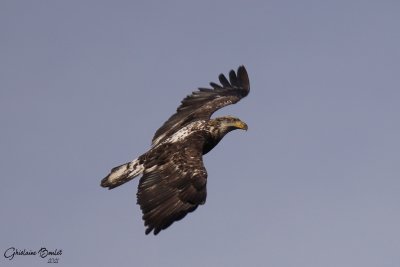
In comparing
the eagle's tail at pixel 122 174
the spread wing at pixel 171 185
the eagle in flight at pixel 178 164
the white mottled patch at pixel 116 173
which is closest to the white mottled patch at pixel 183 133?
the eagle in flight at pixel 178 164

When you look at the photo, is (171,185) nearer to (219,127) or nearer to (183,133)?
(183,133)

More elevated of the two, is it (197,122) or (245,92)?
(245,92)

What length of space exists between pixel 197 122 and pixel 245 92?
3811 millimetres

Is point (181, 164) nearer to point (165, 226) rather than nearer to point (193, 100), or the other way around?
point (165, 226)

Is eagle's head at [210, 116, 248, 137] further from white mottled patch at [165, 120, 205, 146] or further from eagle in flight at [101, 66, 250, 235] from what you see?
white mottled patch at [165, 120, 205, 146]

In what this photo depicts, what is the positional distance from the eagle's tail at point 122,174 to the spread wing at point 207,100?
2246 millimetres

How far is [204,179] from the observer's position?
18547mm

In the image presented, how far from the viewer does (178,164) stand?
62.8 ft

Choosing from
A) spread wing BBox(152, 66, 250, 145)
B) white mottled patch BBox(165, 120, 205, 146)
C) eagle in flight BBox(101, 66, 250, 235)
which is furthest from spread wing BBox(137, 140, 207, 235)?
spread wing BBox(152, 66, 250, 145)

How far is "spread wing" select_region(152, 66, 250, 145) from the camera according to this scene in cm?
2281

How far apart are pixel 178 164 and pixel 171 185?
0.82 meters

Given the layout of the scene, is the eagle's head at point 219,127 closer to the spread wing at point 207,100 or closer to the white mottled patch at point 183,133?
the white mottled patch at point 183,133

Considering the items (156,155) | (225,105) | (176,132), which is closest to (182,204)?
(156,155)

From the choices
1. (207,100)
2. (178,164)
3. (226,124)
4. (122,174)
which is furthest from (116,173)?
(207,100)
